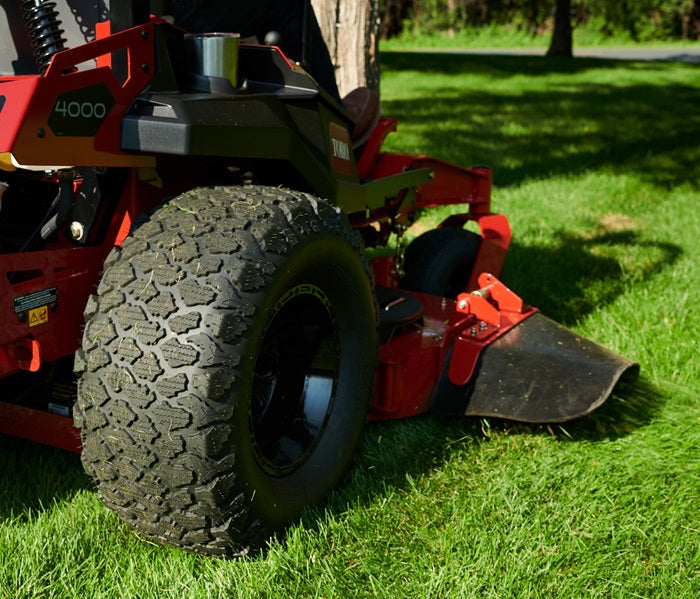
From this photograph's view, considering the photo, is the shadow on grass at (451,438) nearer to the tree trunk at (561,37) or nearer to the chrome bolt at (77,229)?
the chrome bolt at (77,229)

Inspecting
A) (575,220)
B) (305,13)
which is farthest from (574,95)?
(305,13)

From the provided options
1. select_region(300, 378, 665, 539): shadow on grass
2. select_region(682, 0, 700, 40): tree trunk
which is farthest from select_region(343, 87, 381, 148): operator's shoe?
select_region(682, 0, 700, 40): tree trunk

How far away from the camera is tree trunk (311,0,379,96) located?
209 inches

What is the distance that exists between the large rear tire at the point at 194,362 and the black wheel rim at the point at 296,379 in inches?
7.7

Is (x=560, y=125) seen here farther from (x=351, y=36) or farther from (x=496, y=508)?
(x=496, y=508)

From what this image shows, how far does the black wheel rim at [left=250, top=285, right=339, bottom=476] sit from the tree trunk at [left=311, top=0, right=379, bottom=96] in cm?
320

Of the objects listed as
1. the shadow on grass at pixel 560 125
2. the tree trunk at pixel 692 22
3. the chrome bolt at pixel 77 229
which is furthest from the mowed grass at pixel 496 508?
the tree trunk at pixel 692 22

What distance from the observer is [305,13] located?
3209 millimetres

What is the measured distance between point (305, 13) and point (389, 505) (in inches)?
70.7

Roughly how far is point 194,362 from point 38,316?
424mm

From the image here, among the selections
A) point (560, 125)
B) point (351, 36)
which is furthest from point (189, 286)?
point (560, 125)

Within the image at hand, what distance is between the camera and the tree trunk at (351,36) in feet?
17.4

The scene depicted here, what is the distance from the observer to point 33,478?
8.92ft

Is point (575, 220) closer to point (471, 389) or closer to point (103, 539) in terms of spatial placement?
point (471, 389)
